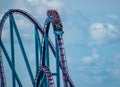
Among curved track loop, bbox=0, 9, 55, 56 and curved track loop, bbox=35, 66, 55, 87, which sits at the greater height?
curved track loop, bbox=0, 9, 55, 56

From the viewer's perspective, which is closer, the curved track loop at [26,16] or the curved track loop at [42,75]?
the curved track loop at [42,75]

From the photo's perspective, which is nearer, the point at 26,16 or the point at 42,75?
the point at 42,75

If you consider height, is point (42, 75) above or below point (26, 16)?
below

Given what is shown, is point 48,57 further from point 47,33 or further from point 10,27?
point 10,27

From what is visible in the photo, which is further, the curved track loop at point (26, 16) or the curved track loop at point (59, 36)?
the curved track loop at point (26, 16)

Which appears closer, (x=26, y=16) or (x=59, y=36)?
(x=59, y=36)

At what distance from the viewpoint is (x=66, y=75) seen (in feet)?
102

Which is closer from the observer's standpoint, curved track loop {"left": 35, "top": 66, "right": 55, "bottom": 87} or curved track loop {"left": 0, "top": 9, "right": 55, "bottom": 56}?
curved track loop {"left": 35, "top": 66, "right": 55, "bottom": 87}

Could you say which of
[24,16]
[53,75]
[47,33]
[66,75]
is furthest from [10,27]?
[66,75]

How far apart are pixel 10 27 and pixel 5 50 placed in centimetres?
203

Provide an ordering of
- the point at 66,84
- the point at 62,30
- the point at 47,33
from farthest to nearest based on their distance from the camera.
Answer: the point at 47,33, the point at 62,30, the point at 66,84

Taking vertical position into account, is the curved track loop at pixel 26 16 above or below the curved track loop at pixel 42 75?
above

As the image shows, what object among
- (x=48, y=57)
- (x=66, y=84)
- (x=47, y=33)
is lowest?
(x=66, y=84)

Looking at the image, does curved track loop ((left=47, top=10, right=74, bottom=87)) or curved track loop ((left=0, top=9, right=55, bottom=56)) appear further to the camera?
curved track loop ((left=0, top=9, right=55, bottom=56))
